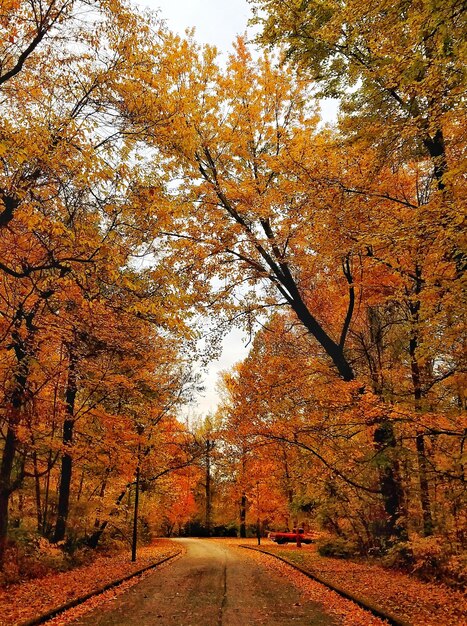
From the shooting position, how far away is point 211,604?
876 centimetres

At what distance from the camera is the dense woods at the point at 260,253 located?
22.2ft

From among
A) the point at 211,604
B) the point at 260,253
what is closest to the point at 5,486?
the point at 211,604

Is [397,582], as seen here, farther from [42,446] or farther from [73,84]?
[73,84]

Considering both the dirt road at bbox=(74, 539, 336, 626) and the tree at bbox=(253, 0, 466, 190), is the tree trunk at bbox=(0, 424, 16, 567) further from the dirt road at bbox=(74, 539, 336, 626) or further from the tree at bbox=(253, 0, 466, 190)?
the tree at bbox=(253, 0, 466, 190)

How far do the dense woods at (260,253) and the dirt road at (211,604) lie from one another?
3.29m

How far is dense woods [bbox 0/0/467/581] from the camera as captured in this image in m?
6.78

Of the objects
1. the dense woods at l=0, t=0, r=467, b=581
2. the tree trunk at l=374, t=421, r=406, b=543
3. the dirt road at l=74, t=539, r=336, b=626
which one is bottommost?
the dirt road at l=74, t=539, r=336, b=626

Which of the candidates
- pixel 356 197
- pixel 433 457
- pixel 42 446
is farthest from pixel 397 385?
pixel 42 446

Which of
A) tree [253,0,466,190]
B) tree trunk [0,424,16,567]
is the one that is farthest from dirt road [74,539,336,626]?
tree [253,0,466,190]

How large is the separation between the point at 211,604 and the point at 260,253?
895cm

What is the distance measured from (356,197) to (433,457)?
5.87m

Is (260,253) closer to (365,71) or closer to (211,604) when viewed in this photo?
(365,71)

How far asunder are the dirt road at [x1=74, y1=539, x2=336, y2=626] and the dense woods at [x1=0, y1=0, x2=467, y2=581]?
3.29m

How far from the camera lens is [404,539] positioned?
40.1ft
